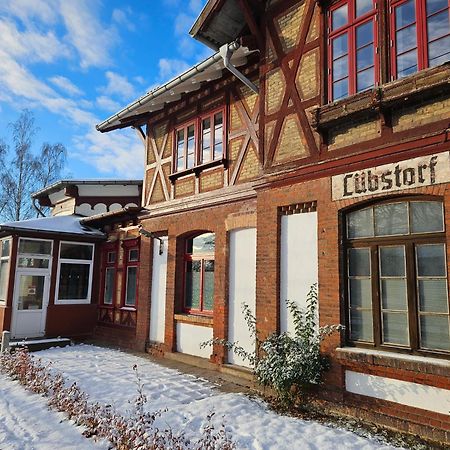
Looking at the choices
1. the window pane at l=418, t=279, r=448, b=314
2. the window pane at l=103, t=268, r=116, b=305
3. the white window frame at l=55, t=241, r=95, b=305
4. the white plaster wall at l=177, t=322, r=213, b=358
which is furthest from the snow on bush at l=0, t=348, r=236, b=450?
the window pane at l=103, t=268, r=116, b=305

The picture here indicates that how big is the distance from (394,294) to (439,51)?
335cm

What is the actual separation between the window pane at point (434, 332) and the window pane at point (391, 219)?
1202mm

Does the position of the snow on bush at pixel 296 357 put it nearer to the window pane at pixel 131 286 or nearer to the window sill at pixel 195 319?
the window sill at pixel 195 319

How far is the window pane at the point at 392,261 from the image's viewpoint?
5.57 meters

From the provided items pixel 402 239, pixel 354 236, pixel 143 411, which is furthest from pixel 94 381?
pixel 402 239

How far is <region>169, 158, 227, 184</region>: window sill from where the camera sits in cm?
922

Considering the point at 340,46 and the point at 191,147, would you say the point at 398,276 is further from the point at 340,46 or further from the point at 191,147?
the point at 191,147

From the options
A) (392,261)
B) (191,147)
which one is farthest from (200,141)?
(392,261)

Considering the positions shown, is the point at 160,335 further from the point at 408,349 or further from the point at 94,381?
the point at 408,349

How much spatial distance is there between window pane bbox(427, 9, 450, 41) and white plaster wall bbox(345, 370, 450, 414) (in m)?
4.43

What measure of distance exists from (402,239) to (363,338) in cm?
155

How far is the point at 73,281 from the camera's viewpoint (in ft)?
44.1

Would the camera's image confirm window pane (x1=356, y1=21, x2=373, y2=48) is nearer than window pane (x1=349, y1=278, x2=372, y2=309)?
No

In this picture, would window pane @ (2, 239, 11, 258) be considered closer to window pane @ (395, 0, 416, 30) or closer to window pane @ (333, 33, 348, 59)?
window pane @ (333, 33, 348, 59)
